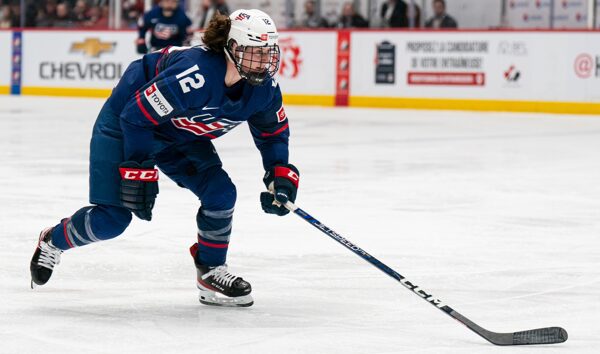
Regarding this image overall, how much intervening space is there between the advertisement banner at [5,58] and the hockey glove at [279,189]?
14.2 m

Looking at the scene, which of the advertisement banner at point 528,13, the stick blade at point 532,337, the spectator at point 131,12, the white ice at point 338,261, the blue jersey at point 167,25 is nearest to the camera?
the stick blade at point 532,337

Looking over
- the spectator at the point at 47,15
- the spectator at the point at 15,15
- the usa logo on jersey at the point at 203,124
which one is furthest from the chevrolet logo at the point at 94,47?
the usa logo on jersey at the point at 203,124

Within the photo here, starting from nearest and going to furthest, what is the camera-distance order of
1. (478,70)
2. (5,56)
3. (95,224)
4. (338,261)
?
(95,224)
(338,261)
(478,70)
(5,56)

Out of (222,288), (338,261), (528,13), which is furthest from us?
(528,13)

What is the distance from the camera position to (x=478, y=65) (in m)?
14.0

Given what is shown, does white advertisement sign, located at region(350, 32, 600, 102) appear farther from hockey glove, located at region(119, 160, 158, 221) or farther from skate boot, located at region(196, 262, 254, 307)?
hockey glove, located at region(119, 160, 158, 221)

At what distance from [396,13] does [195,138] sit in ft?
36.5

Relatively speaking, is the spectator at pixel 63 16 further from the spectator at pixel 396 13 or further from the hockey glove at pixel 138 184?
the hockey glove at pixel 138 184

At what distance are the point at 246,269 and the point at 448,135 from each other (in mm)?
6646

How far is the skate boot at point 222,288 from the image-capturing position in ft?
11.8

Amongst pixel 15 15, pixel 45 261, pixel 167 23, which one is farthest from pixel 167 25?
pixel 45 261

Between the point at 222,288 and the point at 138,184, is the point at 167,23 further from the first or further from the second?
the point at 138,184

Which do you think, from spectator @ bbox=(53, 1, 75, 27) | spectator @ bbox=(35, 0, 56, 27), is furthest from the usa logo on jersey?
spectator @ bbox=(35, 0, 56, 27)

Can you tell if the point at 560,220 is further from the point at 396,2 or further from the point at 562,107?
the point at 396,2
